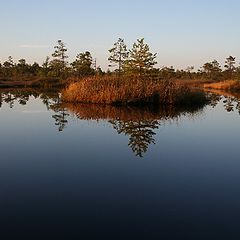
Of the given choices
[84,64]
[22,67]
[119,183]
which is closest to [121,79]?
[119,183]

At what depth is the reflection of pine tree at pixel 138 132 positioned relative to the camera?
37.6ft

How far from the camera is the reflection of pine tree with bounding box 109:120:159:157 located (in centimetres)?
1145

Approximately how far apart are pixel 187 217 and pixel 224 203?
1073mm

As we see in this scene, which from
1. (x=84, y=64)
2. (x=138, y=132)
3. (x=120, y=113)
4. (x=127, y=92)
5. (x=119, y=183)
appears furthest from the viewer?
(x=84, y=64)

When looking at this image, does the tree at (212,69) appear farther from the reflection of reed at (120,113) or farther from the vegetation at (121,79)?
the reflection of reed at (120,113)

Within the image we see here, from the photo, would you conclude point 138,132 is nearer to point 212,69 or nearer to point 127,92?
point 127,92

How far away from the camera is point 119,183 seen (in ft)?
25.1

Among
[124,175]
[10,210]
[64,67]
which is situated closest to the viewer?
[10,210]

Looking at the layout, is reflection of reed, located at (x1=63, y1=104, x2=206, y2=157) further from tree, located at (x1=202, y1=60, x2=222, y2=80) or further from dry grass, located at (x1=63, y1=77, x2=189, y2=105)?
tree, located at (x1=202, y1=60, x2=222, y2=80)

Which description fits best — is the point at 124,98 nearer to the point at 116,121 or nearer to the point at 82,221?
the point at 116,121

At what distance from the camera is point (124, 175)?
8258mm

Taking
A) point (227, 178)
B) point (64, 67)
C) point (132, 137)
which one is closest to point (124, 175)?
point (227, 178)

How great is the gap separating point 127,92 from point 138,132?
1080cm

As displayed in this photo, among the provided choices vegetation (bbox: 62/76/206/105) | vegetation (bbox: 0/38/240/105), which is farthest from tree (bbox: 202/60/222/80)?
vegetation (bbox: 62/76/206/105)
